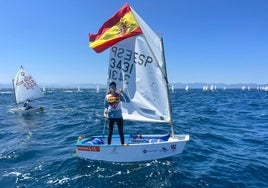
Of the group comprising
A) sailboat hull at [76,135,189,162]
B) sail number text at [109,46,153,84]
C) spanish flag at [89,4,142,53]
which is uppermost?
spanish flag at [89,4,142,53]

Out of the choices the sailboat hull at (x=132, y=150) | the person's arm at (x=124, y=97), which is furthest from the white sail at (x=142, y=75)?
the sailboat hull at (x=132, y=150)

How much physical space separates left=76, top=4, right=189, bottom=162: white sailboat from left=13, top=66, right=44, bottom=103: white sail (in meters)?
31.8

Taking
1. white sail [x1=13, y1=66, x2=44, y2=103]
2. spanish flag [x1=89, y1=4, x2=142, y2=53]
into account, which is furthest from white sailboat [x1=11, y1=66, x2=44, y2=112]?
spanish flag [x1=89, y1=4, x2=142, y2=53]

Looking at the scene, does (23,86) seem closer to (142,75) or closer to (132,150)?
(142,75)

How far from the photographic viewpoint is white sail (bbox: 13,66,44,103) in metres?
42.5

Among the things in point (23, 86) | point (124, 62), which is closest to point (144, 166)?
point (124, 62)

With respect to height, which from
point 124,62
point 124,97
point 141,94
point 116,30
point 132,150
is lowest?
point 132,150

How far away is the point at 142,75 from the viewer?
14.2m

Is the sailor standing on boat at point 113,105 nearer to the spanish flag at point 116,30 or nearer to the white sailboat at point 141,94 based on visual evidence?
the white sailboat at point 141,94

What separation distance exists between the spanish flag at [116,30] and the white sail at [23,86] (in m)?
32.6

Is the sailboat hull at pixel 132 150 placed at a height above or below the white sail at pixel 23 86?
below

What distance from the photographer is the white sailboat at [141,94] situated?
530 inches

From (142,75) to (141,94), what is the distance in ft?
3.43

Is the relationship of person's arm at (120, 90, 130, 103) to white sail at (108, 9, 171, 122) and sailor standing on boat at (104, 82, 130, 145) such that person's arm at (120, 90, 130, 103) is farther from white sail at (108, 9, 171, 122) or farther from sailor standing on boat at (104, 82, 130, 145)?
sailor standing on boat at (104, 82, 130, 145)
